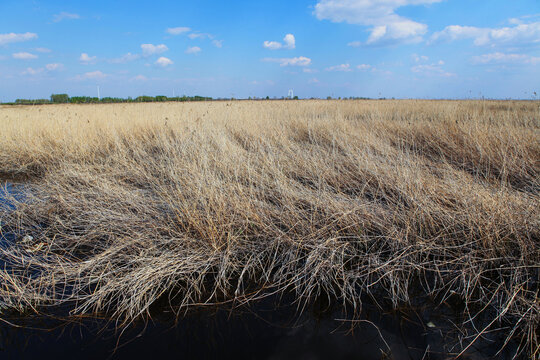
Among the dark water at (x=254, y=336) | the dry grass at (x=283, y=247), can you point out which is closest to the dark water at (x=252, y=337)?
the dark water at (x=254, y=336)

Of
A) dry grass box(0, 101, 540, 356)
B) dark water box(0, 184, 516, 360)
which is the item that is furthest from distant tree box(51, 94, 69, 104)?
dark water box(0, 184, 516, 360)

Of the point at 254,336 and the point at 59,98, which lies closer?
the point at 254,336

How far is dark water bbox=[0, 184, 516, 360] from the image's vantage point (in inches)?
75.5

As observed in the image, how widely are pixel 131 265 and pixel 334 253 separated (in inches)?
72.4

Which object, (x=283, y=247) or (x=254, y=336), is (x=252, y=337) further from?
(x=283, y=247)

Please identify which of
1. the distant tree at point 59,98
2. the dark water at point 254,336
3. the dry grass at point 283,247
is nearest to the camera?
the dark water at point 254,336

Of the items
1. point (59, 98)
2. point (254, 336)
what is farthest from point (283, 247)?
point (59, 98)

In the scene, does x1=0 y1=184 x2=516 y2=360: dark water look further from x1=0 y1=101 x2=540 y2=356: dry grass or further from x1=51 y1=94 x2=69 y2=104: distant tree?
x1=51 y1=94 x2=69 y2=104: distant tree

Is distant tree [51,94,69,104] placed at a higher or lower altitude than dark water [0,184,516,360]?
higher

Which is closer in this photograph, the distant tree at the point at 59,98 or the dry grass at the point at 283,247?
the dry grass at the point at 283,247

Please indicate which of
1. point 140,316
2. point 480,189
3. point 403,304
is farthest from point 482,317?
point 140,316

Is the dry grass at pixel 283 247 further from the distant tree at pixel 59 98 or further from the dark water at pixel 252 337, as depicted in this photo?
the distant tree at pixel 59 98

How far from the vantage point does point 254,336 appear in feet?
6.80

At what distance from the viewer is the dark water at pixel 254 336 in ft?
6.30
